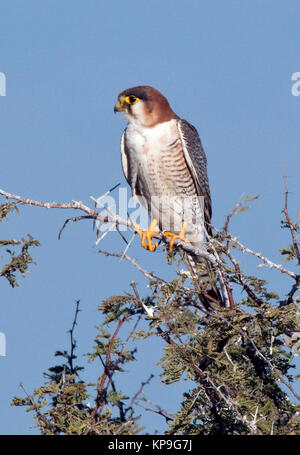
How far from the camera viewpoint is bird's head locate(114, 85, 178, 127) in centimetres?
616

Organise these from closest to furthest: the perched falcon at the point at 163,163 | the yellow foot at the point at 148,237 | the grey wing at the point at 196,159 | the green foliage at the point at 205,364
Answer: the green foliage at the point at 205,364
the yellow foot at the point at 148,237
the perched falcon at the point at 163,163
the grey wing at the point at 196,159

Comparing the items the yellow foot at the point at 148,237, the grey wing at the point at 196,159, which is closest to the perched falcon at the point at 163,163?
the grey wing at the point at 196,159

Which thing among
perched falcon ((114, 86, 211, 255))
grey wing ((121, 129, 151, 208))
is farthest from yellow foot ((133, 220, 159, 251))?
grey wing ((121, 129, 151, 208))

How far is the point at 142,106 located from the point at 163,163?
20.7 inches

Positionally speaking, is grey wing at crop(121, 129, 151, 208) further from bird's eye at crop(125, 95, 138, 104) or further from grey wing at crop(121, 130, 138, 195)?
bird's eye at crop(125, 95, 138, 104)

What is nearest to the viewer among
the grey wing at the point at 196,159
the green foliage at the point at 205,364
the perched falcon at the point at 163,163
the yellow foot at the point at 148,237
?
the green foliage at the point at 205,364

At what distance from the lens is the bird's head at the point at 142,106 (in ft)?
20.2

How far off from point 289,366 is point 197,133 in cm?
300

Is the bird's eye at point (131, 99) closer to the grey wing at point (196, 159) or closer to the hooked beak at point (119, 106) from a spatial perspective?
the hooked beak at point (119, 106)

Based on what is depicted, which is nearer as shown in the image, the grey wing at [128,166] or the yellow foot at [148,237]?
the yellow foot at [148,237]

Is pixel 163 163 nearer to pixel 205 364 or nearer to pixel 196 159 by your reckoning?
pixel 196 159

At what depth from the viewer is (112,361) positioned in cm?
369

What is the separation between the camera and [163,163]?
6.11 metres
